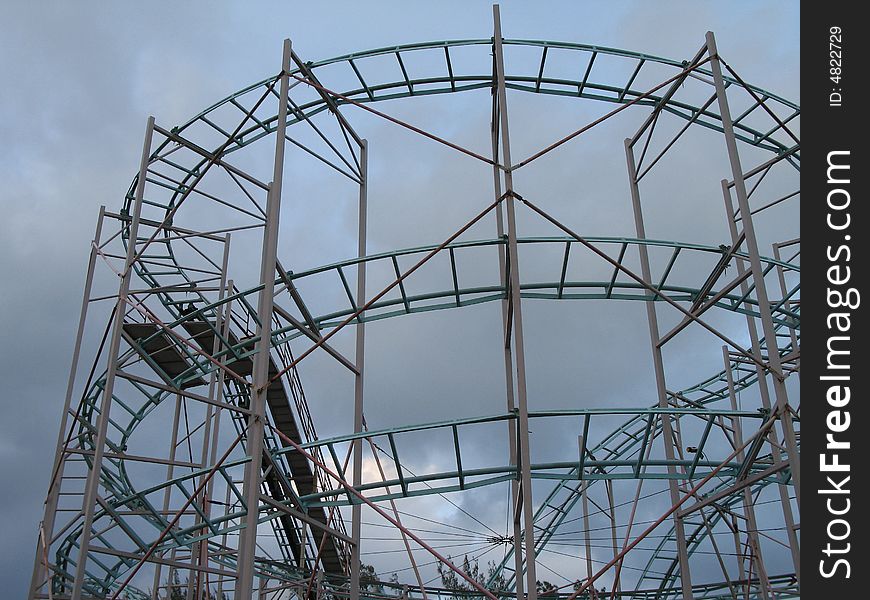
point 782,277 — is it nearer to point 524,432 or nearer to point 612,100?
point 612,100

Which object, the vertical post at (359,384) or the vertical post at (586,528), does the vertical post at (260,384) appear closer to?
the vertical post at (359,384)

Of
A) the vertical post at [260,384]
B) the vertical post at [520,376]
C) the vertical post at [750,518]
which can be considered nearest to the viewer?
the vertical post at [520,376]

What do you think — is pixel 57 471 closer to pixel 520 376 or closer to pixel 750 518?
pixel 520 376

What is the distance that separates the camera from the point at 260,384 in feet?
37.7

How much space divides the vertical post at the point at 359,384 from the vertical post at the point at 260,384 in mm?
1840

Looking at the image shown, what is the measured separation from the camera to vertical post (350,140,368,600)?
13242 millimetres

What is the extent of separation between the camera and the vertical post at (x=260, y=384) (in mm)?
10578

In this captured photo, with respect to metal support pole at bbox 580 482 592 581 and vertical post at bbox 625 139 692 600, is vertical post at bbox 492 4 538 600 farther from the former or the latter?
metal support pole at bbox 580 482 592 581

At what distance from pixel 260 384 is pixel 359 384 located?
3.20 meters

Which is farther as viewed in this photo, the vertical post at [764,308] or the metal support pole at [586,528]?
the metal support pole at [586,528]

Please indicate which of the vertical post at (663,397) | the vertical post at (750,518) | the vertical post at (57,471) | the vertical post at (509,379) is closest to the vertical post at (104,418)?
the vertical post at (57,471)

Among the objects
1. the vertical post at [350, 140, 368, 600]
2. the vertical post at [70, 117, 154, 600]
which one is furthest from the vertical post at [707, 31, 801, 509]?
the vertical post at [70, 117, 154, 600]

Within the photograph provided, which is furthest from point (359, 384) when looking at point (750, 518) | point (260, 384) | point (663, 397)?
point (750, 518)
